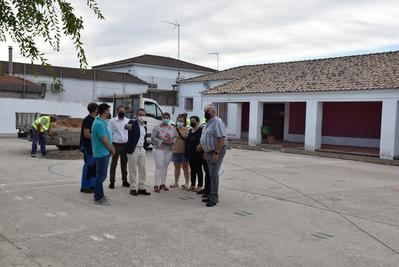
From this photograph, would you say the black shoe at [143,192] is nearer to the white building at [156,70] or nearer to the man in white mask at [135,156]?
the man in white mask at [135,156]

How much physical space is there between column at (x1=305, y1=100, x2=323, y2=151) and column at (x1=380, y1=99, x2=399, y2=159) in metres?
3.66

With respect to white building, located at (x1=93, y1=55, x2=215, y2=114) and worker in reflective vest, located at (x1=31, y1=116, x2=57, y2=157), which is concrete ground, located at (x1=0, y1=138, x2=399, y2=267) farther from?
white building, located at (x1=93, y1=55, x2=215, y2=114)

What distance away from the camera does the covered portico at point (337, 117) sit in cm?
1939

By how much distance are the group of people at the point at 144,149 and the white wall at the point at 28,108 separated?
20.9 metres

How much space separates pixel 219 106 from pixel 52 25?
92.9 feet

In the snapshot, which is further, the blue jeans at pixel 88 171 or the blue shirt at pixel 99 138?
the blue jeans at pixel 88 171

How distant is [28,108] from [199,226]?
25.2 metres

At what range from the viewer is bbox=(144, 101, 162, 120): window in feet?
64.3

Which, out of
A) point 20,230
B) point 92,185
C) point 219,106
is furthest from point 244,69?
point 20,230

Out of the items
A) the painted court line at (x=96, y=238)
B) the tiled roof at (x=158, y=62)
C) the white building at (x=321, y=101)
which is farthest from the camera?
the tiled roof at (x=158, y=62)

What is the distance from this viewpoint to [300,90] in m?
23.2

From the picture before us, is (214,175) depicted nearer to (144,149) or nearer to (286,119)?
(144,149)

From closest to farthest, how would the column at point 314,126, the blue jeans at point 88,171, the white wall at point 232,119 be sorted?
the blue jeans at point 88,171
the column at point 314,126
the white wall at point 232,119

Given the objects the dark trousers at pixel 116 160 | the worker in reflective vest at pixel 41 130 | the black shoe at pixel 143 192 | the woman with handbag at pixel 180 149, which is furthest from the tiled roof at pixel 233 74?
the black shoe at pixel 143 192
